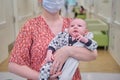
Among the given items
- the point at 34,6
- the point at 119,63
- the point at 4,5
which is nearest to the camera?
the point at 119,63

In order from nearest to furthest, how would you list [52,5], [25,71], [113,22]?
[25,71]
[52,5]
[113,22]

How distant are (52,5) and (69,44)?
19 centimetres

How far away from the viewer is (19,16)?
4.84 m

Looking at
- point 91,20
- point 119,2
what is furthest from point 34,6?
point 119,2

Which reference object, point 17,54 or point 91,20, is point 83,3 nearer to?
point 91,20

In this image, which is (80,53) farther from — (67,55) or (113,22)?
(113,22)

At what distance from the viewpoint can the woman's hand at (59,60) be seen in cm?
93

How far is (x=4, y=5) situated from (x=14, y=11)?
0.48 m

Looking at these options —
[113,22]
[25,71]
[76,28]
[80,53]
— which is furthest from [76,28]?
[113,22]

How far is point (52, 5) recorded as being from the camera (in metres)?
1.03

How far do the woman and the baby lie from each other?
0.06ft

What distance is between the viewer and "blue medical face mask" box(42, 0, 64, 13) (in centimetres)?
102

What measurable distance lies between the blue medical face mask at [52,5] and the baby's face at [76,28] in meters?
0.09

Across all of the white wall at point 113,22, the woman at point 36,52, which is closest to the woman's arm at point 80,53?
the woman at point 36,52
